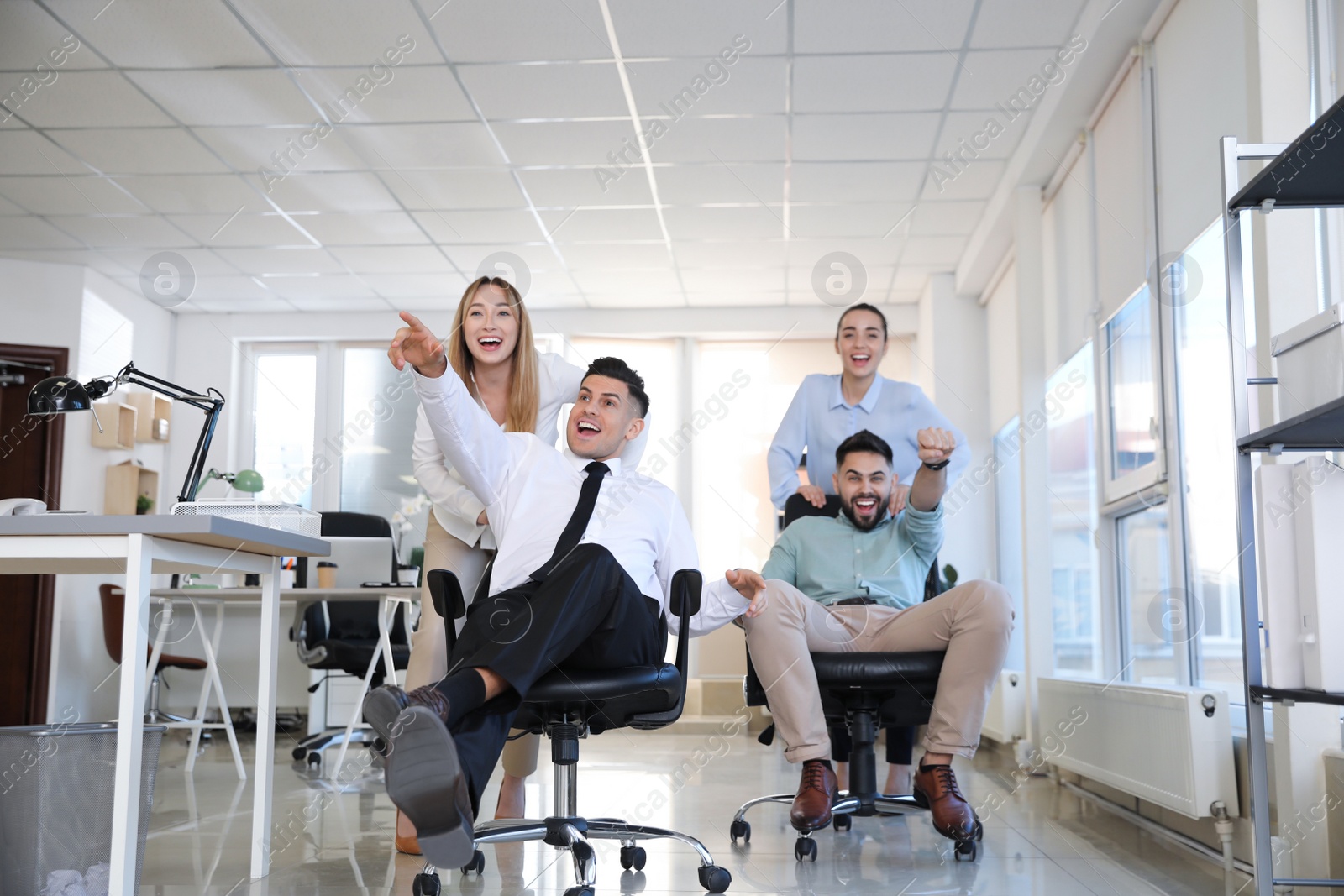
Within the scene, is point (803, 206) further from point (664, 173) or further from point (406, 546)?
point (406, 546)

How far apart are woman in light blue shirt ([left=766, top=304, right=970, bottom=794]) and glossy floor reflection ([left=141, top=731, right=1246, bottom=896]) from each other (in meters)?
0.25

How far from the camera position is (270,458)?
7.61 meters

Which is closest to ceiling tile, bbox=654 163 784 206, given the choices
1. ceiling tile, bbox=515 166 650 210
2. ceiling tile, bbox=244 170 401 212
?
ceiling tile, bbox=515 166 650 210

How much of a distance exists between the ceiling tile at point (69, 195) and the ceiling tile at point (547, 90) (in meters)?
2.11

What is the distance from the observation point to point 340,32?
3.90m

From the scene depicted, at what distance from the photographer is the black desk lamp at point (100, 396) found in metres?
2.19

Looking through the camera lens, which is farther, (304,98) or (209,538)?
(304,98)

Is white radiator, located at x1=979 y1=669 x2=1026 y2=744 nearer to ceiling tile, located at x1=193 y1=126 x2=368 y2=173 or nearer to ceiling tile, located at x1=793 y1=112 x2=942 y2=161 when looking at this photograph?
ceiling tile, located at x1=793 y1=112 x2=942 y2=161

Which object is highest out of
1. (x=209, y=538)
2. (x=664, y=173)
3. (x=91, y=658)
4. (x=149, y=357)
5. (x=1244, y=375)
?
(x=664, y=173)

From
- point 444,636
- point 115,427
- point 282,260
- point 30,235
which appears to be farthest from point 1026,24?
Answer: point 115,427

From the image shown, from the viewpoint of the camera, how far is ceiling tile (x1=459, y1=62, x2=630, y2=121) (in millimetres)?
4203

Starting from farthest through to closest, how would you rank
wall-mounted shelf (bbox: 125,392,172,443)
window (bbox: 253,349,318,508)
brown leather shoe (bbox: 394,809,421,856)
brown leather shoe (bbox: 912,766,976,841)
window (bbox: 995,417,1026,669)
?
window (bbox: 253,349,318,508)
wall-mounted shelf (bbox: 125,392,172,443)
window (bbox: 995,417,1026,669)
brown leather shoe (bbox: 394,809,421,856)
brown leather shoe (bbox: 912,766,976,841)

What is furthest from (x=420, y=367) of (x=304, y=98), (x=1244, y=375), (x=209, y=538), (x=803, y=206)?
(x=803, y=206)

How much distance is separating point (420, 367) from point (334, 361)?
6.06m
